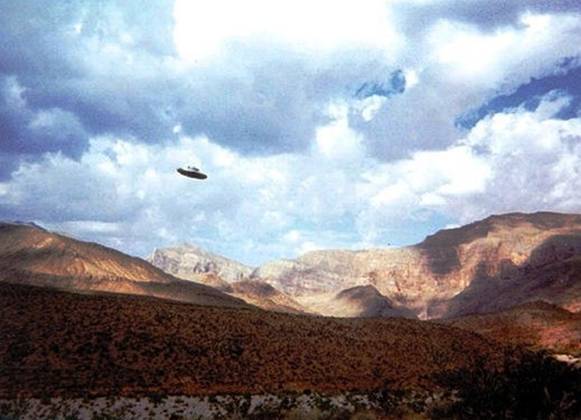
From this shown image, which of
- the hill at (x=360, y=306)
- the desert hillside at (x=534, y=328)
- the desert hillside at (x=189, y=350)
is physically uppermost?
the hill at (x=360, y=306)

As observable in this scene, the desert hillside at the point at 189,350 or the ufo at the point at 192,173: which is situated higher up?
the ufo at the point at 192,173

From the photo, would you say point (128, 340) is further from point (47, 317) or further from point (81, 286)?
point (81, 286)

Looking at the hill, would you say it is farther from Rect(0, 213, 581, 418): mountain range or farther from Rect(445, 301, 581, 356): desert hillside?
Rect(0, 213, 581, 418): mountain range

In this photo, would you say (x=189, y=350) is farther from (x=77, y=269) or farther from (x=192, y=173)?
(x=77, y=269)

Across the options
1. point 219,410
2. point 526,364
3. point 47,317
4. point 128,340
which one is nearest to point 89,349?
point 128,340

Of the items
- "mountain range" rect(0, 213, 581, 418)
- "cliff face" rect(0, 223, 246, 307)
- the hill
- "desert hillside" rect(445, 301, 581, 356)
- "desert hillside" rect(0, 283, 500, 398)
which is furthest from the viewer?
the hill

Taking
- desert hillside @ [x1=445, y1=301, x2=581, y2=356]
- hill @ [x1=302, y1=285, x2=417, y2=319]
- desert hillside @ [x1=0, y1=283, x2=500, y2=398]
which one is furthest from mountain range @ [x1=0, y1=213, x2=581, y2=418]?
hill @ [x1=302, y1=285, x2=417, y2=319]

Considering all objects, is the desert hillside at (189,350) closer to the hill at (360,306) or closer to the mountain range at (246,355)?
the mountain range at (246,355)

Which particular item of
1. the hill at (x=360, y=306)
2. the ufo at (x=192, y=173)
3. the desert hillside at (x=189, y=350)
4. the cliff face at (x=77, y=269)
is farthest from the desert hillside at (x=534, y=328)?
the hill at (x=360, y=306)

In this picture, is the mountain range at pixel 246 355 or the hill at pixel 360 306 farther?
the hill at pixel 360 306
